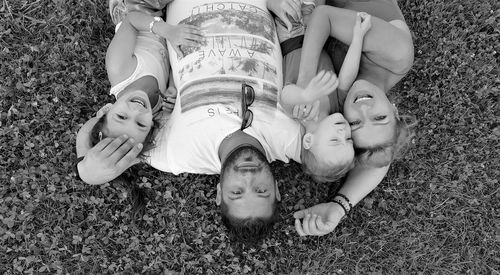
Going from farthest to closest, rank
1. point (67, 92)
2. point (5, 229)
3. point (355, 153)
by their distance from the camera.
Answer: point (67, 92) → point (5, 229) → point (355, 153)

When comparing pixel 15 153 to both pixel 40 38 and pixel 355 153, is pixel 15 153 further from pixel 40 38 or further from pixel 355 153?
pixel 355 153

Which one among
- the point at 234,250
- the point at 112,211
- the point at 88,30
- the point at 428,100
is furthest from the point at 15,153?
the point at 428,100

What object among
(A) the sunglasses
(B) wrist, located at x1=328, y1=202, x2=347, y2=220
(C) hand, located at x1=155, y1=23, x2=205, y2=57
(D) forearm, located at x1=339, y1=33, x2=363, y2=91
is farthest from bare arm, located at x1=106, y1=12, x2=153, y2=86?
(B) wrist, located at x1=328, y1=202, x2=347, y2=220

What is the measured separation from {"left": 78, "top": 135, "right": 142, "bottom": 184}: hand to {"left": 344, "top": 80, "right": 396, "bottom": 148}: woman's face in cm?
152

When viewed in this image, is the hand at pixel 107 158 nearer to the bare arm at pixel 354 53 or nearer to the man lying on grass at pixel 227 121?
the man lying on grass at pixel 227 121

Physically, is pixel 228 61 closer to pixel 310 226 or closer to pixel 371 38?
pixel 371 38

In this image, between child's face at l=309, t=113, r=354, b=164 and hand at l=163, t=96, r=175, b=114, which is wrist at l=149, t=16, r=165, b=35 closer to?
hand at l=163, t=96, r=175, b=114

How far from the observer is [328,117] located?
318 centimetres

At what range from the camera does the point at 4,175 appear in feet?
12.1

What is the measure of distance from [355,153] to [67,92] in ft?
7.95

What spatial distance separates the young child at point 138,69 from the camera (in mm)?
3113

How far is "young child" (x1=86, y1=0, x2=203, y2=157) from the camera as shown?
3.11 metres

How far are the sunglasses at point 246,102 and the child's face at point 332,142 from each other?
1.56 ft

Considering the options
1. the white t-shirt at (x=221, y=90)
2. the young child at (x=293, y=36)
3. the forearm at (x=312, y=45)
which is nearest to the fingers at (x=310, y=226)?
the white t-shirt at (x=221, y=90)
